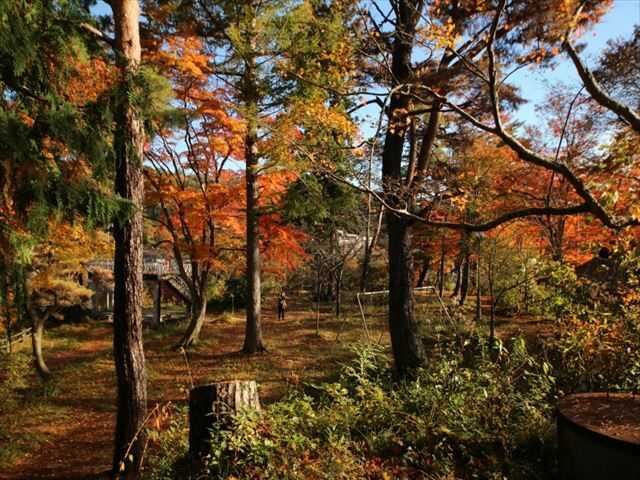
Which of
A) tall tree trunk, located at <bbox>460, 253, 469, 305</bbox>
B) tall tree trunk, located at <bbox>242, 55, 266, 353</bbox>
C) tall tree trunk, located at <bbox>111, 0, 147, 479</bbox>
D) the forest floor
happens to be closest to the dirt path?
the forest floor

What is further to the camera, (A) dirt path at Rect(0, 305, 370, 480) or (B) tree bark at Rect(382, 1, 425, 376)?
(B) tree bark at Rect(382, 1, 425, 376)

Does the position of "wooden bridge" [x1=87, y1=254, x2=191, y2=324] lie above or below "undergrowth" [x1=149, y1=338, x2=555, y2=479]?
above

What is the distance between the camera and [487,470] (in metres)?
3.26

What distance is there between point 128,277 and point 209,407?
10.7 ft

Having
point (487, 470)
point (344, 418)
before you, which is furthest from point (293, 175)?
point (487, 470)

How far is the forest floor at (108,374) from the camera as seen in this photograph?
21.4 ft

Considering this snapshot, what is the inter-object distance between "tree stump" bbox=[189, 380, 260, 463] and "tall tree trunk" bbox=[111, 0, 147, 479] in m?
2.97

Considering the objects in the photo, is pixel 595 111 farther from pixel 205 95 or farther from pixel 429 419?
pixel 205 95

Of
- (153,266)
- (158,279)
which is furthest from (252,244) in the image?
(153,266)

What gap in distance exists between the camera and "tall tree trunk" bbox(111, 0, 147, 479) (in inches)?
216

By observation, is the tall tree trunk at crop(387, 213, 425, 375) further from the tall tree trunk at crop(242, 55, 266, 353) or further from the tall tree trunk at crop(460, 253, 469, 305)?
the tall tree trunk at crop(460, 253, 469, 305)

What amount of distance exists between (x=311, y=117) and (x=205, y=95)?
3395 millimetres

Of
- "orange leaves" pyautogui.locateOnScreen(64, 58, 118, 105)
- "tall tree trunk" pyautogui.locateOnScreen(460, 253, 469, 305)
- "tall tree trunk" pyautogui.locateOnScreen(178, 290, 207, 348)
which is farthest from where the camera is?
"tall tree trunk" pyautogui.locateOnScreen(460, 253, 469, 305)

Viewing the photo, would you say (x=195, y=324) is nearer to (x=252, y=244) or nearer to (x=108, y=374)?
(x=108, y=374)
